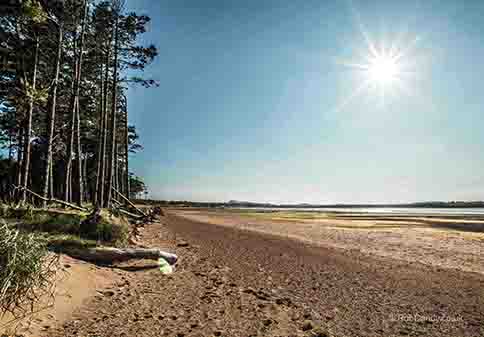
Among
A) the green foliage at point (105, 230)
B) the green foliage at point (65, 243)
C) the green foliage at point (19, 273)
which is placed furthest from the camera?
the green foliage at point (105, 230)

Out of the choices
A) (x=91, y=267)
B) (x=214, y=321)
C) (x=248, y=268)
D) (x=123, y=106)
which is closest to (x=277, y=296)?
(x=214, y=321)

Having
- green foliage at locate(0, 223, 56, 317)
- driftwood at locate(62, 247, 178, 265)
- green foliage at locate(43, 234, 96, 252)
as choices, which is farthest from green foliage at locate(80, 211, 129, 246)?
green foliage at locate(0, 223, 56, 317)

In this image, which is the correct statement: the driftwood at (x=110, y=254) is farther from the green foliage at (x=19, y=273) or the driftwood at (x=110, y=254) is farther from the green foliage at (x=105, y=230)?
the green foliage at (x=19, y=273)

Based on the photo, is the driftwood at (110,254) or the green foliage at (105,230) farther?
the green foliage at (105,230)

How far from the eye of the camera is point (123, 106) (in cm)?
2570

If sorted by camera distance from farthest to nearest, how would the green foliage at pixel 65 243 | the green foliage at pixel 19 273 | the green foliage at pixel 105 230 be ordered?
the green foliage at pixel 105 230
the green foliage at pixel 65 243
the green foliage at pixel 19 273

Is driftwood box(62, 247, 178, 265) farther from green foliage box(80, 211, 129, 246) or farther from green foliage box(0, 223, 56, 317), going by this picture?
green foliage box(0, 223, 56, 317)

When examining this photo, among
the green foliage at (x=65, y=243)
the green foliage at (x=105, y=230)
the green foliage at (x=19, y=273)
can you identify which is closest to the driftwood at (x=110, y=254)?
A: the green foliage at (x=65, y=243)

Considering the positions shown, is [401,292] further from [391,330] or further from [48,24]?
[48,24]

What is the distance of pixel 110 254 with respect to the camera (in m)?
7.22

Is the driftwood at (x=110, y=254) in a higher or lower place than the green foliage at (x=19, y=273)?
lower

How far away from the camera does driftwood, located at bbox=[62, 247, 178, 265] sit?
6797 mm

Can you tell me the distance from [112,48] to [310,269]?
62.9ft

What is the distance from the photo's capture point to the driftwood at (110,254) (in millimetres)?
6797
